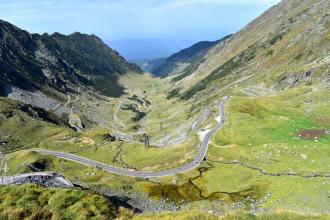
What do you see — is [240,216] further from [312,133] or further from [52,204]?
[312,133]

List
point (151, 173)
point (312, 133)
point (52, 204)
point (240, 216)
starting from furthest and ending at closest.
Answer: point (151, 173)
point (312, 133)
point (52, 204)
point (240, 216)

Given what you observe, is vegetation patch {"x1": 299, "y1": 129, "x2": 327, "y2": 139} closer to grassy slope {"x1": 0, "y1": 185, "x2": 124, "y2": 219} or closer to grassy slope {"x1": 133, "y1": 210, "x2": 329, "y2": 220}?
grassy slope {"x1": 133, "y1": 210, "x2": 329, "y2": 220}

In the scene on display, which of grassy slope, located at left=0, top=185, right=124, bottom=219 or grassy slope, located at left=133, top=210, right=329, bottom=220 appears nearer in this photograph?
grassy slope, located at left=133, top=210, right=329, bottom=220

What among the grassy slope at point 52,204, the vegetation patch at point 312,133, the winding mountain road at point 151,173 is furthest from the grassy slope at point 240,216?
the vegetation patch at point 312,133

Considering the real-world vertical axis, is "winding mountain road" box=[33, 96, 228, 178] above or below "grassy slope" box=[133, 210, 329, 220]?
below

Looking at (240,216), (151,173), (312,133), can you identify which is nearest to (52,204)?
(240,216)

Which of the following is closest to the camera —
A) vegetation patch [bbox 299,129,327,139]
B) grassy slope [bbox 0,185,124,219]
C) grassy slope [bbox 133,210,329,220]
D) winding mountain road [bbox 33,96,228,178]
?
grassy slope [bbox 133,210,329,220]

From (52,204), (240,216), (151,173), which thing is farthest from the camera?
(151,173)

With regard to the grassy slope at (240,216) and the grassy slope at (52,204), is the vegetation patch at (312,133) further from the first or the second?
the grassy slope at (52,204)

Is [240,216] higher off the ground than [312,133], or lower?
higher

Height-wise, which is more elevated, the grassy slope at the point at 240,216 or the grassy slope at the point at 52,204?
the grassy slope at the point at 52,204

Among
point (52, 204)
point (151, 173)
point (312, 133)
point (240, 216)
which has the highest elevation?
point (52, 204)

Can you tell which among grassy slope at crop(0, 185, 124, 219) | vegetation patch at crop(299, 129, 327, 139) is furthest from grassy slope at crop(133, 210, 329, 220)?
vegetation patch at crop(299, 129, 327, 139)
